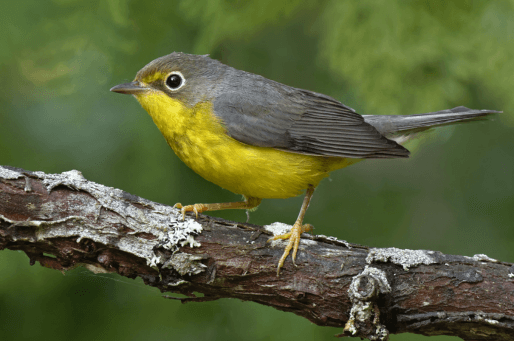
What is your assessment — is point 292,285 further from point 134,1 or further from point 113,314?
point 134,1

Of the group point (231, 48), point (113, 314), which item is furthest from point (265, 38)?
point (113, 314)

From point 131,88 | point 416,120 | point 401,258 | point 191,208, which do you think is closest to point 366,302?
point 401,258

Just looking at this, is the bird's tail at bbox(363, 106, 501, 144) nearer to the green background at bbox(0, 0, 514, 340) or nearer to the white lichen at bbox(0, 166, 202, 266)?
the green background at bbox(0, 0, 514, 340)

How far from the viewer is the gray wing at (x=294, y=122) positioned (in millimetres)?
3906

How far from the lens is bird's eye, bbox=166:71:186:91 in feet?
13.3

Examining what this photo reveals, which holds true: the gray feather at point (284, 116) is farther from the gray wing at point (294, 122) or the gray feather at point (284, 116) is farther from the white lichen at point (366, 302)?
the white lichen at point (366, 302)

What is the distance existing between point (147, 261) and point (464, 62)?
10.9ft

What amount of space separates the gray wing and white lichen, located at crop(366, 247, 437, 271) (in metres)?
0.77

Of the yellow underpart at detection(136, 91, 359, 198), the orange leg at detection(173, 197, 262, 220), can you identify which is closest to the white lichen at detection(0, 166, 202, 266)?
the orange leg at detection(173, 197, 262, 220)

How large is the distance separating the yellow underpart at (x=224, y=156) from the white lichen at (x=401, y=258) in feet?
2.80

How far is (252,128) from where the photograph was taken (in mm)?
3895

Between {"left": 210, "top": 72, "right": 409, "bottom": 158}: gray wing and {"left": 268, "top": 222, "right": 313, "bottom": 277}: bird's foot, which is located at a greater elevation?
{"left": 210, "top": 72, "right": 409, "bottom": 158}: gray wing

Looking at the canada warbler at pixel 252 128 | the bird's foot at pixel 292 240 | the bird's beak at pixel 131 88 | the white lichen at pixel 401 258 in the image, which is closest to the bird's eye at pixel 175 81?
the canada warbler at pixel 252 128

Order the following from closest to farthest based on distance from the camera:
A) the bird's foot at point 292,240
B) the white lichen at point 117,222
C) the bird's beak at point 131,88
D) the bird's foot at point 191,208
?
the white lichen at point 117,222
the bird's foot at point 292,240
the bird's foot at point 191,208
the bird's beak at point 131,88
